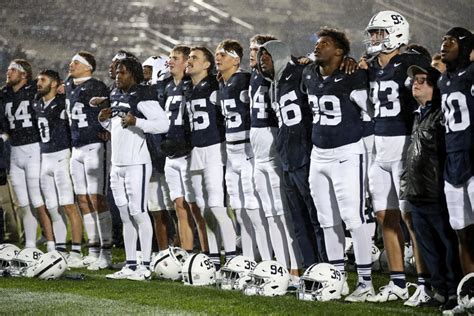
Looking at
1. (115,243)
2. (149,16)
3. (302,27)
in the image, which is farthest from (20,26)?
(115,243)

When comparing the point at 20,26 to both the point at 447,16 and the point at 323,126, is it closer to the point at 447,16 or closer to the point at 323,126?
the point at 447,16

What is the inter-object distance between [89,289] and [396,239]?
217cm

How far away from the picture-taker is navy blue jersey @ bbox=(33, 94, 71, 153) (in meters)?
9.01

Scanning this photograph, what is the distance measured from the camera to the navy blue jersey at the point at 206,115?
770cm

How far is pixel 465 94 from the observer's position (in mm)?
5637

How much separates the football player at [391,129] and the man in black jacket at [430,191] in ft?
0.70

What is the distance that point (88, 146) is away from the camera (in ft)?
28.5

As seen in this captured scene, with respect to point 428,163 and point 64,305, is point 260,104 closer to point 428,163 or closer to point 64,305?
point 428,163

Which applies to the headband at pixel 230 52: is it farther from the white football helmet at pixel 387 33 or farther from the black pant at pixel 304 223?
the white football helmet at pixel 387 33

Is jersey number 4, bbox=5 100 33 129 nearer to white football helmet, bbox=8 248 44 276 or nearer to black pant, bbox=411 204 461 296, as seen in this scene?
white football helmet, bbox=8 248 44 276

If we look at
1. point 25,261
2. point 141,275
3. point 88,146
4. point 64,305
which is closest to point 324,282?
point 64,305

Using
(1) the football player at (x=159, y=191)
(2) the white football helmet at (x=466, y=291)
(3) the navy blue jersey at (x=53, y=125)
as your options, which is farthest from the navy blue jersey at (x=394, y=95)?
(3) the navy blue jersey at (x=53, y=125)

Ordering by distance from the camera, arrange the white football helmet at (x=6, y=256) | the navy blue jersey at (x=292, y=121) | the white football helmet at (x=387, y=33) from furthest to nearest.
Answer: the white football helmet at (x=6, y=256) → the navy blue jersey at (x=292, y=121) → the white football helmet at (x=387, y=33)

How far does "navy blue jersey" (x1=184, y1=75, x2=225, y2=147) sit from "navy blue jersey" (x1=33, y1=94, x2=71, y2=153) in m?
1.77
